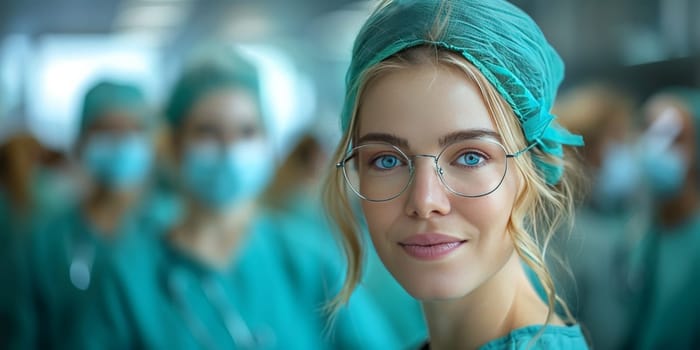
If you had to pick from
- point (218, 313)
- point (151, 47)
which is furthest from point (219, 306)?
point (151, 47)

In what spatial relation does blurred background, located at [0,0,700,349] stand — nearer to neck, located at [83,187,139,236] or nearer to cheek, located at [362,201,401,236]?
neck, located at [83,187,139,236]

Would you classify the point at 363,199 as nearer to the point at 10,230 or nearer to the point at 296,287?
the point at 296,287

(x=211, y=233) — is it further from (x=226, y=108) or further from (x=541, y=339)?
(x=541, y=339)

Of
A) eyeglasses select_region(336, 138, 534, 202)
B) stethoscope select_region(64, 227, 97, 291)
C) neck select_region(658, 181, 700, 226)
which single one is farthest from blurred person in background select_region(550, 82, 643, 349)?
eyeglasses select_region(336, 138, 534, 202)

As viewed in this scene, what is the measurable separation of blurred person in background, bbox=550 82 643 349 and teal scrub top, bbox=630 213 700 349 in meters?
0.24

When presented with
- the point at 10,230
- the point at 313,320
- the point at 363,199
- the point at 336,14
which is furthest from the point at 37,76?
the point at 363,199

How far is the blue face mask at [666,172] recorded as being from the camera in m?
A: 2.60

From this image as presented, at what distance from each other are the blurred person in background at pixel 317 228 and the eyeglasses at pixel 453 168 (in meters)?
0.82

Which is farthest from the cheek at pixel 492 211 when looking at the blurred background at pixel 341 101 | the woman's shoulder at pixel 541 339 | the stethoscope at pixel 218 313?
the stethoscope at pixel 218 313

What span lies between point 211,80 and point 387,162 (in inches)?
56.7

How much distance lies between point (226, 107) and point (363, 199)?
1.36 metres

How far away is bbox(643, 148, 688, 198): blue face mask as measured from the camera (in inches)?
102

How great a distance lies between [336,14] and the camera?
4426mm

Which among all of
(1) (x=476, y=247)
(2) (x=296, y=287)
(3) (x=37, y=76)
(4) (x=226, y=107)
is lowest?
(2) (x=296, y=287)
